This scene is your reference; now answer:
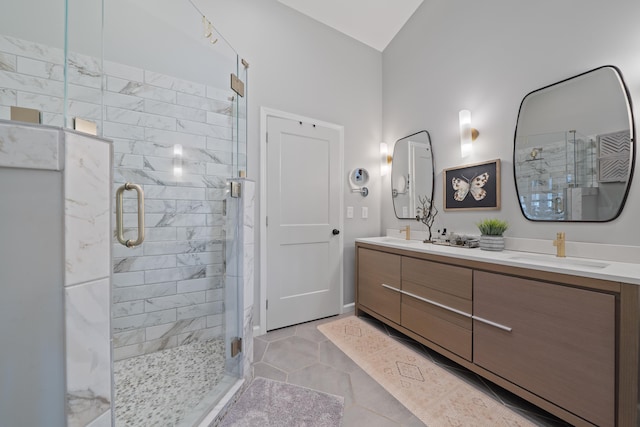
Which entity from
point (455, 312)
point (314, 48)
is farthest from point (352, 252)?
point (314, 48)

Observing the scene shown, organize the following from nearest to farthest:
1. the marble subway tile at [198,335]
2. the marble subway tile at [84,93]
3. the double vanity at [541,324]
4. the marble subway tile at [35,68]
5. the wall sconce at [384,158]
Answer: the marble subway tile at [84,93] < the marble subway tile at [35,68] < the double vanity at [541,324] < the marble subway tile at [198,335] < the wall sconce at [384,158]

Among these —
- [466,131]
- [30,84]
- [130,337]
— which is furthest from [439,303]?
[30,84]

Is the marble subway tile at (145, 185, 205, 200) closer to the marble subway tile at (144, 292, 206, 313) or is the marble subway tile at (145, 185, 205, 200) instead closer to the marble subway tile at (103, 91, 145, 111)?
the marble subway tile at (103, 91, 145, 111)

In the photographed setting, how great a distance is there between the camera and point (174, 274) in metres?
2.02

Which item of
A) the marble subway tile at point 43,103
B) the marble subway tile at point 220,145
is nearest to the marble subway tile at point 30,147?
the marble subway tile at point 43,103

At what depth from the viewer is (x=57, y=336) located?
69cm

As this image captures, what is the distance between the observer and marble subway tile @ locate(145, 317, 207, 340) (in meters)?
1.90

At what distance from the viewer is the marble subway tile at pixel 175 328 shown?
1905mm

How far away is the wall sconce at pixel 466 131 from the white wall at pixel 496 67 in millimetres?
55

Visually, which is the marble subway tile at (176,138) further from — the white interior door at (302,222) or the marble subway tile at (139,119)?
the white interior door at (302,222)

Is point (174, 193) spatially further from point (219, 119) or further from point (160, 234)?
point (219, 119)

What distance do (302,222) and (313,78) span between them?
160 cm

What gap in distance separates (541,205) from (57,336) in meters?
2.61

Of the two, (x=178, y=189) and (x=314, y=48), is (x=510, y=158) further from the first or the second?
(x=178, y=189)
